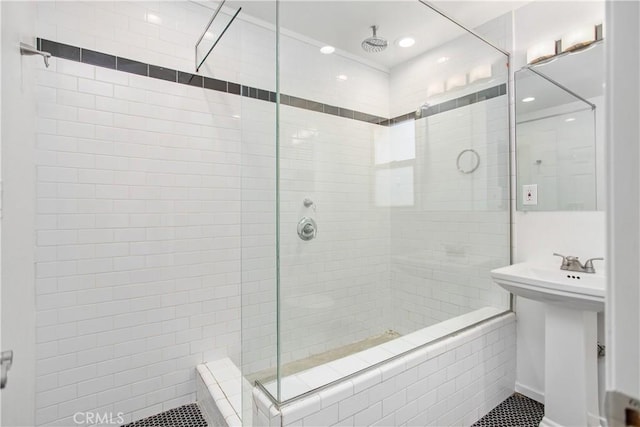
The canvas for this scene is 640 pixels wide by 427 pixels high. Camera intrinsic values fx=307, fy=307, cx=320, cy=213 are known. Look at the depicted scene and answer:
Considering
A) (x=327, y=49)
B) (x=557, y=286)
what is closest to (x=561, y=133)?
(x=557, y=286)

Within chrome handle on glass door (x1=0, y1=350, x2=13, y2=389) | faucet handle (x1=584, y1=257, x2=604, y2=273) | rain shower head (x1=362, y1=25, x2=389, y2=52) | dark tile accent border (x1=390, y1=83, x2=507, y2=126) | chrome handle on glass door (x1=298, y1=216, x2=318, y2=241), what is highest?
rain shower head (x1=362, y1=25, x2=389, y2=52)

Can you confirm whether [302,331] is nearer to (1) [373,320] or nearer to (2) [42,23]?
(1) [373,320]

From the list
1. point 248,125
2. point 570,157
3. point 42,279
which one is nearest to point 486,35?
point 570,157

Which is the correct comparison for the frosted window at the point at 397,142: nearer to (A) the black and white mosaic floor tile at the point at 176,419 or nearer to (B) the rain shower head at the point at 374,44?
(B) the rain shower head at the point at 374,44

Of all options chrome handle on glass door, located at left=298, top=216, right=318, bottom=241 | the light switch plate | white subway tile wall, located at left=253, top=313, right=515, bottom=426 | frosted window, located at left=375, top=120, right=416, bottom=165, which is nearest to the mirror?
the light switch plate

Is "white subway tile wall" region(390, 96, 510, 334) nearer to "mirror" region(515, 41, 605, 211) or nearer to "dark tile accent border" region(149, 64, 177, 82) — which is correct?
"mirror" region(515, 41, 605, 211)

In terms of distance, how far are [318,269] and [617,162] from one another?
1.76 meters

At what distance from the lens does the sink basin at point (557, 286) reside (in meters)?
1.42

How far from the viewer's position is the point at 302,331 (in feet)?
5.70

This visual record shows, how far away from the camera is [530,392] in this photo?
2.05 meters

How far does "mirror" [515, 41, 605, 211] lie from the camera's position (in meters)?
1.76

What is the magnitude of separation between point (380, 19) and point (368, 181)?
46.0 inches

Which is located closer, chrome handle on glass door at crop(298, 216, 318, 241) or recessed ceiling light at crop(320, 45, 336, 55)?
chrome handle on glass door at crop(298, 216, 318, 241)
